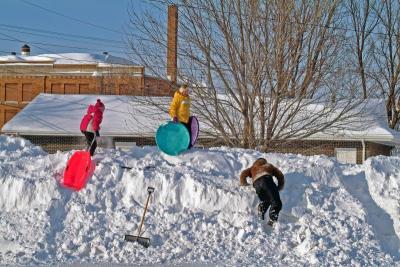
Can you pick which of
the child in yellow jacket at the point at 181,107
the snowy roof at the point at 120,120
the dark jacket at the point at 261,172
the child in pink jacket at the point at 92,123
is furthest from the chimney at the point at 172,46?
the dark jacket at the point at 261,172

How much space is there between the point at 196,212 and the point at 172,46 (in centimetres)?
741

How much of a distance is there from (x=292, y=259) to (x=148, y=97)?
31.5 feet

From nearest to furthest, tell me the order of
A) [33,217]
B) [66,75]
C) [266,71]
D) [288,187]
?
1. [33,217]
2. [288,187]
3. [266,71]
4. [66,75]

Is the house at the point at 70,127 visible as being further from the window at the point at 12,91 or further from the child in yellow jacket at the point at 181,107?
the window at the point at 12,91

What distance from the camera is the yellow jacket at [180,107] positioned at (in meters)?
11.6

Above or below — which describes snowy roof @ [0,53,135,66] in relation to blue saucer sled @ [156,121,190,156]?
above

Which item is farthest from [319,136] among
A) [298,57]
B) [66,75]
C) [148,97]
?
[66,75]

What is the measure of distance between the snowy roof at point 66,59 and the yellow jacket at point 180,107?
28.5 metres

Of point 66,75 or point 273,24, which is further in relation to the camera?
point 66,75

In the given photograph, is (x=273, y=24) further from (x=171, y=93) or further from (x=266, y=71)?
(x=171, y=93)

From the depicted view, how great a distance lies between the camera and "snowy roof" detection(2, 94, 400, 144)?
1834 cm

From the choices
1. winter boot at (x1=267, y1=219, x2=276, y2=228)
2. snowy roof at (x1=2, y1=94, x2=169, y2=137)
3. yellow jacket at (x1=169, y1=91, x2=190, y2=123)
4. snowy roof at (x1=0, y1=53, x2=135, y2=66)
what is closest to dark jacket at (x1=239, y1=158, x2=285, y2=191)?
winter boot at (x1=267, y1=219, x2=276, y2=228)

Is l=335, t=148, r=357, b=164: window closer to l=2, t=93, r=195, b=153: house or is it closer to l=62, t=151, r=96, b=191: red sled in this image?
l=2, t=93, r=195, b=153: house

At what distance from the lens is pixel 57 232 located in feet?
31.0
